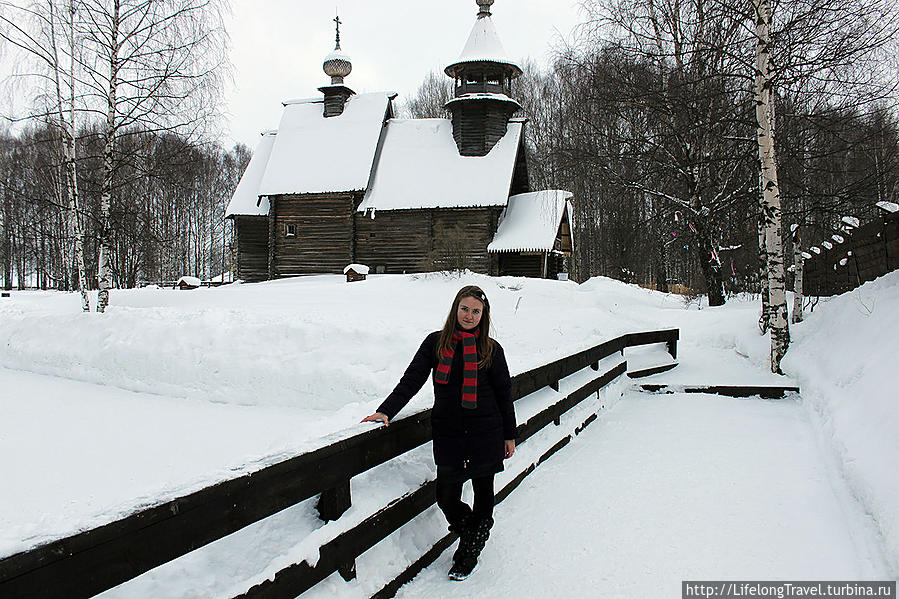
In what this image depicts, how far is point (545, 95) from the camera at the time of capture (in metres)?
36.7

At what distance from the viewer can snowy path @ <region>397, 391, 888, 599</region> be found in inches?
117

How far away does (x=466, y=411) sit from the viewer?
3.13 m

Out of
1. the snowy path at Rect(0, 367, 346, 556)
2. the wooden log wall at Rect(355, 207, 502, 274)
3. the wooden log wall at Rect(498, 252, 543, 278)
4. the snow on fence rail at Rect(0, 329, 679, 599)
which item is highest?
the wooden log wall at Rect(355, 207, 502, 274)

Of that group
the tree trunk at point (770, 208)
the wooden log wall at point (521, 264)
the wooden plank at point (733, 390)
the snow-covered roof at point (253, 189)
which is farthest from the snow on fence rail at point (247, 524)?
the snow-covered roof at point (253, 189)

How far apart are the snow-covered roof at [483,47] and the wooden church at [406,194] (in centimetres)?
6

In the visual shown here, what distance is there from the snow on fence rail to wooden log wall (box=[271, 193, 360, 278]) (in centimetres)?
2303

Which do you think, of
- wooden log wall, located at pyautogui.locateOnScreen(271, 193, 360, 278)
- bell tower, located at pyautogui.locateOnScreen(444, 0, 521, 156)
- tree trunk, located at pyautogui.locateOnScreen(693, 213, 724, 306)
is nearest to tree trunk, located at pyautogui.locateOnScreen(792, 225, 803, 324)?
tree trunk, located at pyautogui.locateOnScreen(693, 213, 724, 306)

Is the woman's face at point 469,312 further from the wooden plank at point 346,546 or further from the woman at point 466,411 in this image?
the wooden plank at point 346,546

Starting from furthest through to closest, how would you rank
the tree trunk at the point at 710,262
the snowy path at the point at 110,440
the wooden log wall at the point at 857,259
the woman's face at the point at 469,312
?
the tree trunk at the point at 710,262
the wooden log wall at the point at 857,259
the snowy path at the point at 110,440
the woman's face at the point at 469,312

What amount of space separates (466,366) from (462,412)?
263mm

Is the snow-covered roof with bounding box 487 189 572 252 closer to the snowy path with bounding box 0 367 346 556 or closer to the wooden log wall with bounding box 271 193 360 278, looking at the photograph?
the wooden log wall with bounding box 271 193 360 278

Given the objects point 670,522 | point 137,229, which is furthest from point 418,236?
point 670,522

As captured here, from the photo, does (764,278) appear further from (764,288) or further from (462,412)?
(462,412)

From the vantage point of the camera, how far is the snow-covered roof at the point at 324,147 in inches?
1023
